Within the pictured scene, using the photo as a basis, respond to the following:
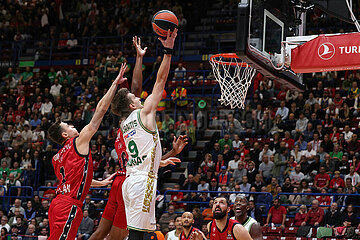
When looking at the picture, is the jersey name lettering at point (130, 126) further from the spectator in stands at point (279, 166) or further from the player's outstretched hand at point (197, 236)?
the spectator in stands at point (279, 166)

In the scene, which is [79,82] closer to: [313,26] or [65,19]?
[65,19]

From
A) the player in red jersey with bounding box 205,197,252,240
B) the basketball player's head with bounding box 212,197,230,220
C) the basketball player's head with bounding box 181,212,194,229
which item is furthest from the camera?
the basketball player's head with bounding box 181,212,194,229

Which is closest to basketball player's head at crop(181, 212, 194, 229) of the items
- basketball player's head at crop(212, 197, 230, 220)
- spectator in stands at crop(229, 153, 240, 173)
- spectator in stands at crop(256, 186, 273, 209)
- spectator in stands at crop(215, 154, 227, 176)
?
basketball player's head at crop(212, 197, 230, 220)

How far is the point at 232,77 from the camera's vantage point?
11234mm

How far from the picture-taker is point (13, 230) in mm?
14695

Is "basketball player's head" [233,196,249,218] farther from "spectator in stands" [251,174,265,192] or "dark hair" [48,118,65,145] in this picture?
"spectator in stands" [251,174,265,192]

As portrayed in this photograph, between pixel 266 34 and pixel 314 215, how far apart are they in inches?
209

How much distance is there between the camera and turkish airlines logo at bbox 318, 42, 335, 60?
9.01m

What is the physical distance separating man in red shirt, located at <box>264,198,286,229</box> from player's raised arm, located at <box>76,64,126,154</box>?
7106mm

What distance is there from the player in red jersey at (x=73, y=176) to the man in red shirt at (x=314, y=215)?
7.14 m

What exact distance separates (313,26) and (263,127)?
485 centimetres

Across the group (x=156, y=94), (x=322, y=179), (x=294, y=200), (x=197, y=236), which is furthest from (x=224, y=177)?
(x=156, y=94)

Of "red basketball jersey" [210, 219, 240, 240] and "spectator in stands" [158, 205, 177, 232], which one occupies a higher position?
"red basketball jersey" [210, 219, 240, 240]

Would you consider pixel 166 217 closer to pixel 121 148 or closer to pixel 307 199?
pixel 307 199
